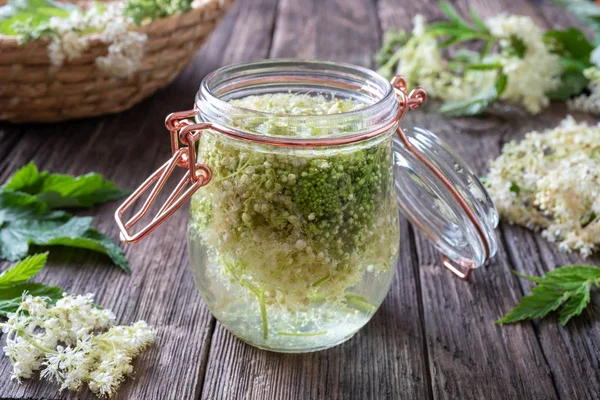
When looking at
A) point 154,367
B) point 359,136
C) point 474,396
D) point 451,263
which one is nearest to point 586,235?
point 451,263

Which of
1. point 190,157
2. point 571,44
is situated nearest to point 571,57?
point 571,44

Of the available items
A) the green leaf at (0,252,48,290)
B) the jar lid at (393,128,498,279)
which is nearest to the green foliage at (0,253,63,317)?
the green leaf at (0,252,48,290)

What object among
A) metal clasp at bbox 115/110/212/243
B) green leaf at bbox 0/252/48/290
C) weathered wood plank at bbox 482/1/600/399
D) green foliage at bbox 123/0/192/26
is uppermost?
metal clasp at bbox 115/110/212/243

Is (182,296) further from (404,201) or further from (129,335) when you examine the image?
(404,201)

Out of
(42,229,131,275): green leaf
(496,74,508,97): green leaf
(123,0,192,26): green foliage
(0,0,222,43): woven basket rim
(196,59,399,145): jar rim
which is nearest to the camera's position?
(196,59,399,145): jar rim

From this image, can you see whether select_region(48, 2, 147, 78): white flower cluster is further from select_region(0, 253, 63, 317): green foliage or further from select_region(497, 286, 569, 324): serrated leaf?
select_region(497, 286, 569, 324): serrated leaf

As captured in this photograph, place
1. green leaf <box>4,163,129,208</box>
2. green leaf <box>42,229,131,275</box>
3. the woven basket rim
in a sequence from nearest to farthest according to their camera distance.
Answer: green leaf <box>42,229,131,275</box>
green leaf <box>4,163,129,208</box>
the woven basket rim

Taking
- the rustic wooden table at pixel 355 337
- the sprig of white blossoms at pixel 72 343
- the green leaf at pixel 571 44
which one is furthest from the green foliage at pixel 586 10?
the sprig of white blossoms at pixel 72 343

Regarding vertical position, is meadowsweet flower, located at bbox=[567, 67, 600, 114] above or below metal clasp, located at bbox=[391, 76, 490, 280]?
below
